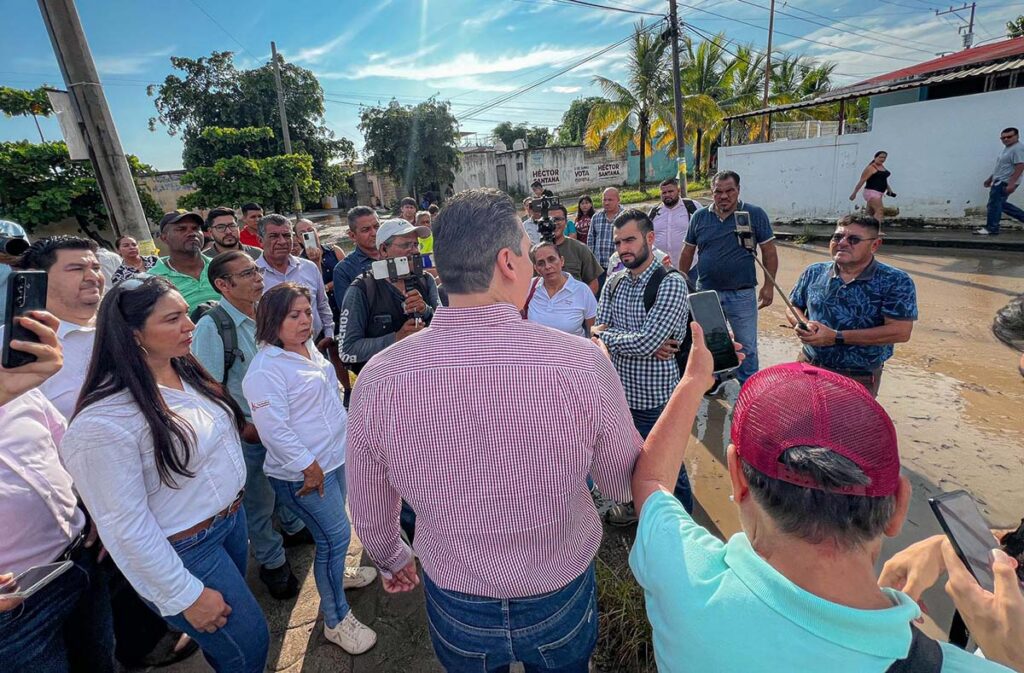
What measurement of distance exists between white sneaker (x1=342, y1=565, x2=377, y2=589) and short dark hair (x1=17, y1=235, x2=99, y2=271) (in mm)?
2067

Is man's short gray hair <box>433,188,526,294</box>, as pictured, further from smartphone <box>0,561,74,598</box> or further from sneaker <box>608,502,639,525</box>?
sneaker <box>608,502,639,525</box>

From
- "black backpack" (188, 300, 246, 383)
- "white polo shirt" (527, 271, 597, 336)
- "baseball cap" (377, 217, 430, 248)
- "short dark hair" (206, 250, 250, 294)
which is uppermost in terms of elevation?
"baseball cap" (377, 217, 430, 248)

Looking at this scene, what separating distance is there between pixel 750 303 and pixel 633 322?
75.8 inches

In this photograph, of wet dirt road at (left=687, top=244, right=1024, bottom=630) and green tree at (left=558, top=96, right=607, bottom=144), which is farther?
green tree at (left=558, top=96, right=607, bottom=144)

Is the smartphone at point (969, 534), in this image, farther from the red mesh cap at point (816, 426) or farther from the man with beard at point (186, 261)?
the man with beard at point (186, 261)

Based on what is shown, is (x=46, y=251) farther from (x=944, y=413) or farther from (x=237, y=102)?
(x=237, y=102)

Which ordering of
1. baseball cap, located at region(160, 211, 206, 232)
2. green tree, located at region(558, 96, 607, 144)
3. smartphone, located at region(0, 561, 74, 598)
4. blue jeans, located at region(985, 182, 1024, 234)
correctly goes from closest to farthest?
smartphone, located at region(0, 561, 74, 598)
baseball cap, located at region(160, 211, 206, 232)
blue jeans, located at region(985, 182, 1024, 234)
green tree, located at region(558, 96, 607, 144)

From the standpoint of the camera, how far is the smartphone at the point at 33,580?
141 centimetres

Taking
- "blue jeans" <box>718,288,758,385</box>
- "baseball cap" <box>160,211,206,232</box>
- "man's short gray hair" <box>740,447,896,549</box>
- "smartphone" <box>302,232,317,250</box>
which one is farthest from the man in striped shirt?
"smartphone" <box>302,232,317,250</box>

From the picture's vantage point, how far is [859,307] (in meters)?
2.69

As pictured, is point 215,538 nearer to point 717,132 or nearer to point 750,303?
point 750,303

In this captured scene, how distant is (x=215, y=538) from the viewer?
1722mm

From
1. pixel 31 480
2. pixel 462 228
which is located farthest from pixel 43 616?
pixel 462 228

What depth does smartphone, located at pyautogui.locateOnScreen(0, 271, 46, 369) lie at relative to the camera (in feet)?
4.48
